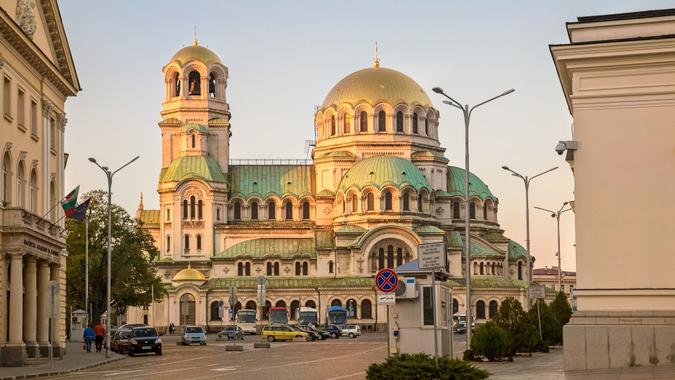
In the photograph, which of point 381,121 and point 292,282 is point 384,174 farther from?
point 292,282

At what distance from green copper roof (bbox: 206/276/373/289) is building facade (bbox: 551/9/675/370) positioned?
9369 cm

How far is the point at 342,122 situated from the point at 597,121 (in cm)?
10415

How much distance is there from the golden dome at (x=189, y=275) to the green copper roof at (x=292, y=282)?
1.11 meters

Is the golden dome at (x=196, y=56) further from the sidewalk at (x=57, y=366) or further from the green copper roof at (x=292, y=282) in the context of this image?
the sidewalk at (x=57, y=366)

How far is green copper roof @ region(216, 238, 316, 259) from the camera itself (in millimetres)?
130125

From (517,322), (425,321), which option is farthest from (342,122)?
(425,321)

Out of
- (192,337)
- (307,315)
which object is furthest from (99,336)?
(307,315)

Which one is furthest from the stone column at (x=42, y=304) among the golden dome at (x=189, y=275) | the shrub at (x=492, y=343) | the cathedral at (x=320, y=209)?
the golden dome at (x=189, y=275)

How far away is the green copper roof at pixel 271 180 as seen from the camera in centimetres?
13775

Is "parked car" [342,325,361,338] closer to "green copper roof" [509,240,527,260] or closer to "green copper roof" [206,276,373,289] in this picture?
"green copper roof" [206,276,373,289]

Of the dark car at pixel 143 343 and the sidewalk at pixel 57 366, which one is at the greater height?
the dark car at pixel 143 343

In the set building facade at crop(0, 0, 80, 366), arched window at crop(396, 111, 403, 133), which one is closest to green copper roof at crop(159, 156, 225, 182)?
arched window at crop(396, 111, 403, 133)

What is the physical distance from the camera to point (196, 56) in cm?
13250

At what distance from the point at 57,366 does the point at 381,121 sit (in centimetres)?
9066
